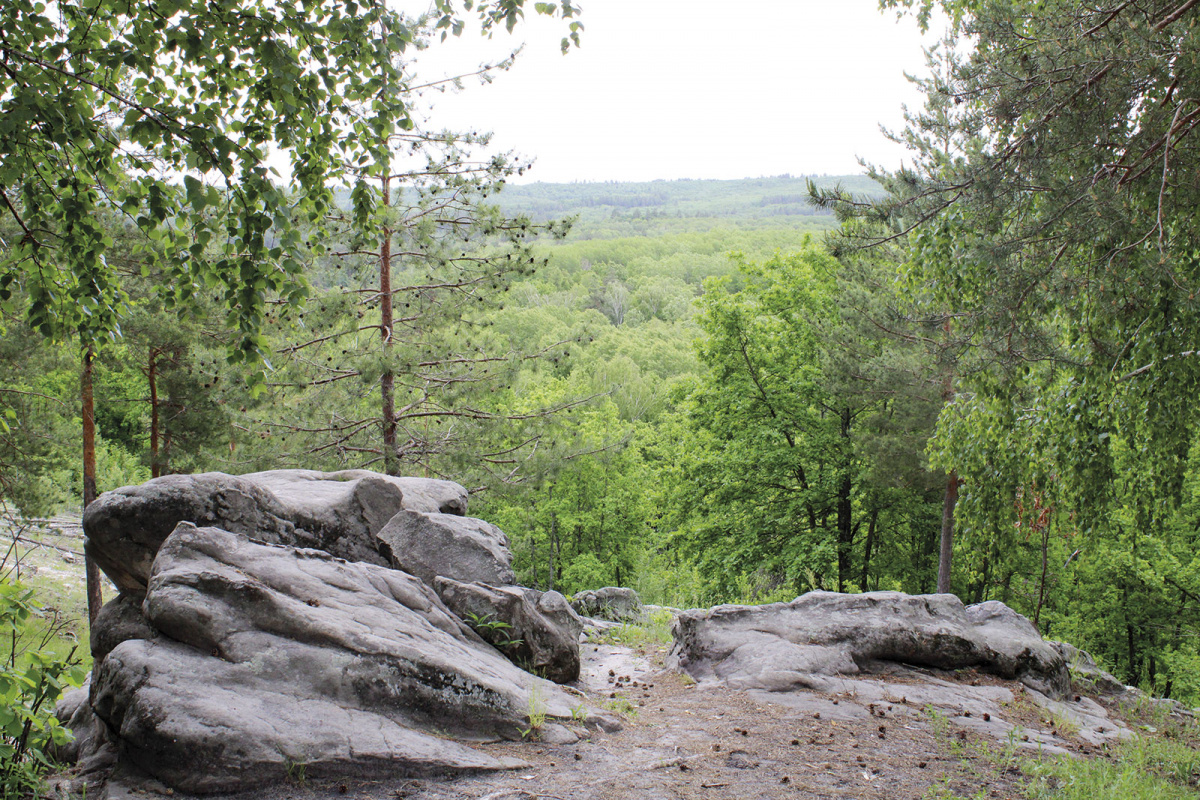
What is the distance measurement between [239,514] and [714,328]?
14953 millimetres

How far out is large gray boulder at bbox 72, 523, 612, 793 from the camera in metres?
3.85

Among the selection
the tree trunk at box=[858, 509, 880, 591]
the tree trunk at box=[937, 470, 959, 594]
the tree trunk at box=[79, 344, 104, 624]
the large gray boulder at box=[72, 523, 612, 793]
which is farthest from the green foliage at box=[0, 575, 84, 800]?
the tree trunk at box=[858, 509, 880, 591]

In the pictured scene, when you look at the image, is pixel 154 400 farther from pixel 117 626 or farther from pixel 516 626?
pixel 516 626

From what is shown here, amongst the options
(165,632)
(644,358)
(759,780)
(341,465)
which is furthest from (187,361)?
(644,358)

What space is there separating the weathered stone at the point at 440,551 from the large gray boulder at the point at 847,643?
224 cm

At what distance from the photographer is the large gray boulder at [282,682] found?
12.6 ft

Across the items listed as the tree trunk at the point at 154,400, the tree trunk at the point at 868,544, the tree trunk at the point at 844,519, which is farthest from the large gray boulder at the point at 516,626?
the tree trunk at the point at 868,544

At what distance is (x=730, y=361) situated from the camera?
19250 millimetres

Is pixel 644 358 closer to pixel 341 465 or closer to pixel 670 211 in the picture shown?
pixel 341 465

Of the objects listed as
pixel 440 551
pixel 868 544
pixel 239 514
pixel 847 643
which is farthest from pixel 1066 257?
pixel 868 544

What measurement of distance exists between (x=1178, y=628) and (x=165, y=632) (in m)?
23.8

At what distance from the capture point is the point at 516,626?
20.8 ft

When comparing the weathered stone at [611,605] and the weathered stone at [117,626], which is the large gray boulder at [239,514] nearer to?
the weathered stone at [117,626]

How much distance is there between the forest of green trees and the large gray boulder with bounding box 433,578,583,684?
2.87m
